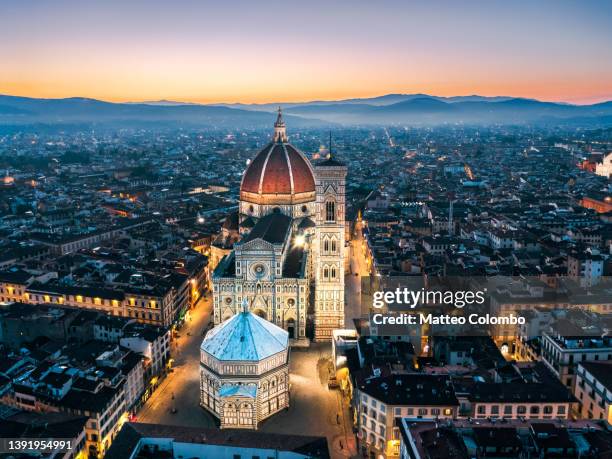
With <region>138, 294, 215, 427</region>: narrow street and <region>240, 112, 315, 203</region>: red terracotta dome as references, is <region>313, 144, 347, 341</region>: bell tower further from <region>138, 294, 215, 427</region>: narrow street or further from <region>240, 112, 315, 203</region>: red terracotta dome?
<region>138, 294, 215, 427</region>: narrow street

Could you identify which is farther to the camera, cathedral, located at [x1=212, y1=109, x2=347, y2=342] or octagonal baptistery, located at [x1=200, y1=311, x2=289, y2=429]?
cathedral, located at [x1=212, y1=109, x2=347, y2=342]

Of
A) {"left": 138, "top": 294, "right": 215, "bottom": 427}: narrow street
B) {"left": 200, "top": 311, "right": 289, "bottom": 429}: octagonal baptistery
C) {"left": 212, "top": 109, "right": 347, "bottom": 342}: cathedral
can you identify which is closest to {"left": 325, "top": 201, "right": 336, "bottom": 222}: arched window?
{"left": 212, "top": 109, "right": 347, "bottom": 342}: cathedral

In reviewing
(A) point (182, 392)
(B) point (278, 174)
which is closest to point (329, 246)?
(B) point (278, 174)

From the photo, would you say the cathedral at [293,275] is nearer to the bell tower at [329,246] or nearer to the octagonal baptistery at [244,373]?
the bell tower at [329,246]

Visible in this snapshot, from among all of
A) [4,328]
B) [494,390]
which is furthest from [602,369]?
[4,328]

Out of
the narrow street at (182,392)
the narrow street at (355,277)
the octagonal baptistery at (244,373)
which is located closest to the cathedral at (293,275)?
the narrow street at (182,392)

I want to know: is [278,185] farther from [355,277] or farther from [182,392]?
[182,392]
